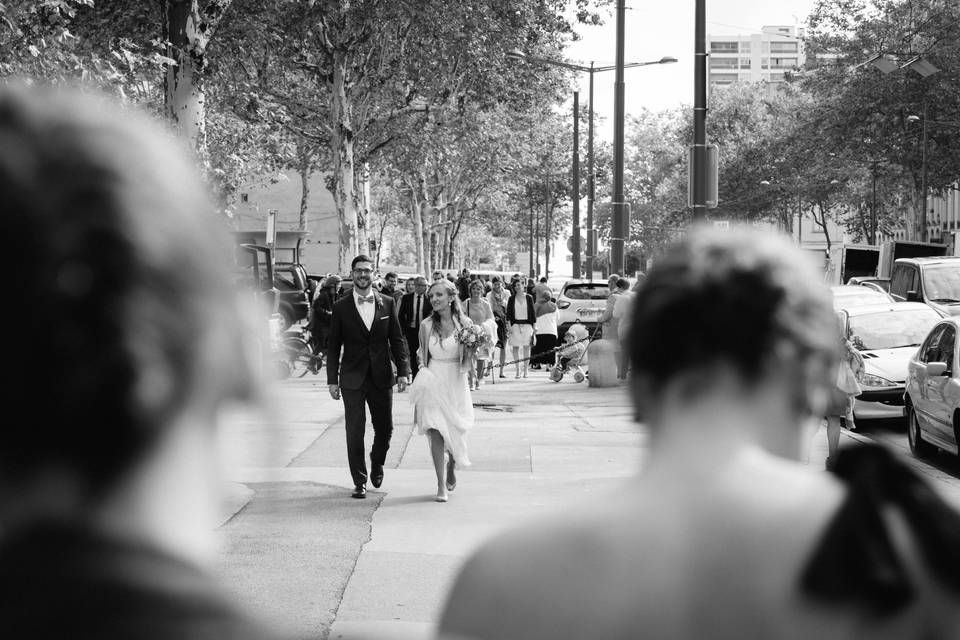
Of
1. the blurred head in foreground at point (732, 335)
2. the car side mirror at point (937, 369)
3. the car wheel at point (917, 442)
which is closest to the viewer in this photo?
the blurred head in foreground at point (732, 335)

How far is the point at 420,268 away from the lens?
6128 centimetres

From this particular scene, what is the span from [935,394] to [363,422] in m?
5.46

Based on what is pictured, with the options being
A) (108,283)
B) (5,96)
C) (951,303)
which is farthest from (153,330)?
(951,303)

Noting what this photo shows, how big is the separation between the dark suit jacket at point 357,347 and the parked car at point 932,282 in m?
13.5

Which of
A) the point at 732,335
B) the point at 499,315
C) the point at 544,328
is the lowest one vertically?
the point at 544,328

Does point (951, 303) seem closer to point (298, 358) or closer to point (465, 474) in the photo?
point (298, 358)

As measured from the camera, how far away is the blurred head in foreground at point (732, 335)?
175cm

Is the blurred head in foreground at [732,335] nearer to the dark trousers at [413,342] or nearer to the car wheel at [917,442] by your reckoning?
the car wheel at [917,442]

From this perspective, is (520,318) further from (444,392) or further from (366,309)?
(444,392)

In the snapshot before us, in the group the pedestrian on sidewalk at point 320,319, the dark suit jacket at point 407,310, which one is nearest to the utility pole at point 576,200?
the pedestrian on sidewalk at point 320,319

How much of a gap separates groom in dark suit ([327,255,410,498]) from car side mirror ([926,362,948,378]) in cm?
503

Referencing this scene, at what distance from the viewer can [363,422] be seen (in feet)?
34.5

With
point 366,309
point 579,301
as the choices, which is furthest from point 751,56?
point 366,309

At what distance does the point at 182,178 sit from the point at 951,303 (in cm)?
2227
